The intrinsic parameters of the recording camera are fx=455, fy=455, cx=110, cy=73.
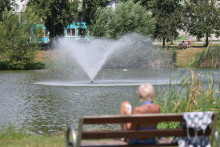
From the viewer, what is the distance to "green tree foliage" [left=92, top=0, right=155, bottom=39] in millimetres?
52844

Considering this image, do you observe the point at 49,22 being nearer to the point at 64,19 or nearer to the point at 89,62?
the point at 64,19

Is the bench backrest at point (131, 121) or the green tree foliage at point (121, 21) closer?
the bench backrest at point (131, 121)

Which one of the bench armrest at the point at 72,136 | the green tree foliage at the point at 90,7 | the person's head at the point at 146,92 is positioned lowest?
the bench armrest at the point at 72,136

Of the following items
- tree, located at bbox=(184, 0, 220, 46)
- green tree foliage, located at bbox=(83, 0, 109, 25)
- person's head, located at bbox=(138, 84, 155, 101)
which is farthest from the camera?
green tree foliage, located at bbox=(83, 0, 109, 25)

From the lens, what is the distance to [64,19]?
71.9 m

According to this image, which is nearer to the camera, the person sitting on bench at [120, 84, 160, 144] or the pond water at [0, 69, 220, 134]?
the person sitting on bench at [120, 84, 160, 144]

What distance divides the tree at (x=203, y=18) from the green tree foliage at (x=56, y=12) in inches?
729

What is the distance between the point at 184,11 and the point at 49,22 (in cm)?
2150

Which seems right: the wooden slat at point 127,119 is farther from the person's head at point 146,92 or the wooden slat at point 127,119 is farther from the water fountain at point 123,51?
the water fountain at point 123,51

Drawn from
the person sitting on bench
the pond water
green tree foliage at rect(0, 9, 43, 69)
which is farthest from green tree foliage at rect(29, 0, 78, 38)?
the person sitting on bench

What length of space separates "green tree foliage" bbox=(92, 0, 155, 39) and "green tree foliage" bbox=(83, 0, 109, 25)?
1859 cm

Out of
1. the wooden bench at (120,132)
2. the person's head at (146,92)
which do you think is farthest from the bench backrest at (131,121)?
the person's head at (146,92)

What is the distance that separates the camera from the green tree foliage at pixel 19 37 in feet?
150

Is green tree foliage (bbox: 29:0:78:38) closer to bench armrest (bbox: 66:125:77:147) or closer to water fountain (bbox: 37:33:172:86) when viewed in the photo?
water fountain (bbox: 37:33:172:86)
